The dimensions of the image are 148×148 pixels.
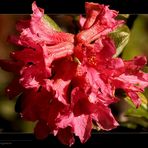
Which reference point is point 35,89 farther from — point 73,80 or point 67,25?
point 67,25

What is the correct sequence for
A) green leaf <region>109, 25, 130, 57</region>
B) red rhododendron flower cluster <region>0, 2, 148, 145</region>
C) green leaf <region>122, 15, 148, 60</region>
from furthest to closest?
green leaf <region>122, 15, 148, 60</region> → green leaf <region>109, 25, 130, 57</region> → red rhododendron flower cluster <region>0, 2, 148, 145</region>

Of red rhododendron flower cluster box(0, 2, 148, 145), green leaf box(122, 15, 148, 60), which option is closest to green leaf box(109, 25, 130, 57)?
red rhododendron flower cluster box(0, 2, 148, 145)

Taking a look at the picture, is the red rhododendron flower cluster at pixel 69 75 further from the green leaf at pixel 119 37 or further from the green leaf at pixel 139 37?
the green leaf at pixel 139 37

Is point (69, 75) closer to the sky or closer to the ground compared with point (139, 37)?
closer to the sky

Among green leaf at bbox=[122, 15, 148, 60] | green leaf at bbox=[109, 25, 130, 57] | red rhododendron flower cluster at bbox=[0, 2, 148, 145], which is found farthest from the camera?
green leaf at bbox=[122, 15, 148, 60]

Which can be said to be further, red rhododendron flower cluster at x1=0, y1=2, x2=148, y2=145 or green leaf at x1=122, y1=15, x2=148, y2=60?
green leaf at x1=122, y1=15, x2=148, y2=60

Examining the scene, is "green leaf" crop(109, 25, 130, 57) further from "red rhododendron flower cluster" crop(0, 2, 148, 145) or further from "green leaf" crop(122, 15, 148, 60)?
"green leaf" crop(122, 15, 148, 60)

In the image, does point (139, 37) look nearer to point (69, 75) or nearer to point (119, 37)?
point (119, 37)

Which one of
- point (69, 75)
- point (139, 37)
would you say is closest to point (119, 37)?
point (69, 75)

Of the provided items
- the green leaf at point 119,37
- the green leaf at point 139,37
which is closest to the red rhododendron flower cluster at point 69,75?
the green leaf at point 119,37

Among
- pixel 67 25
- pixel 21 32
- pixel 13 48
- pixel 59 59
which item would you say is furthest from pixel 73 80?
pixel 13 48
